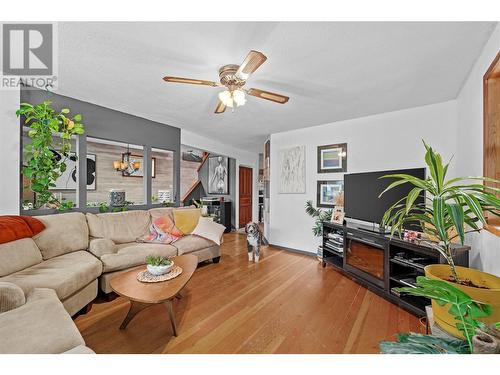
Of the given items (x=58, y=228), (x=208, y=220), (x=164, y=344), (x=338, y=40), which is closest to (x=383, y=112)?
(x=338, y=40)

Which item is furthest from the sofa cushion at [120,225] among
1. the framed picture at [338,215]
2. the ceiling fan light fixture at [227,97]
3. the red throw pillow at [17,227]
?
the framed picture at [338,215]

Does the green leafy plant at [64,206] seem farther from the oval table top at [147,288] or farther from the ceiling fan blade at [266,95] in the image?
the ceiling fan blade at [266,95]

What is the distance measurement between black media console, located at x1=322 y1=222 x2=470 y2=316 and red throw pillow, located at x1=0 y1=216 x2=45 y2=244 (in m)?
3.54

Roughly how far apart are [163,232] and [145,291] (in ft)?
5.02

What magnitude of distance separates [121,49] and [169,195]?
314 cm

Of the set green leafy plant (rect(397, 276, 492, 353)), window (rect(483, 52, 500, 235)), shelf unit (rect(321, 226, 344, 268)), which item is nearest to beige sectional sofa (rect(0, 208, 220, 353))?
green leafy plant (rect(397, 276, 492, 353))

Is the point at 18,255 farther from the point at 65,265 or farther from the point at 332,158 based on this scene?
the point at 332,158

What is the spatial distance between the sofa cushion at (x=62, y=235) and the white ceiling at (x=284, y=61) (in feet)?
5.15

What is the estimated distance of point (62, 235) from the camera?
2.31 metres

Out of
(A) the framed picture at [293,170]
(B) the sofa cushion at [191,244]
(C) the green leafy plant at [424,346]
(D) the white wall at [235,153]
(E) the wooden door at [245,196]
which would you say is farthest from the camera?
(E) the wooden door at [245,196]

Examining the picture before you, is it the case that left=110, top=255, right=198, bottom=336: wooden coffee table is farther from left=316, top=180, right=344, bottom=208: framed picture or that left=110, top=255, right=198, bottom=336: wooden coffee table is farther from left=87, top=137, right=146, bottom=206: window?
left=87, top=137, right=146, bottom=206: window

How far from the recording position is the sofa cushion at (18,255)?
1771 millimetres

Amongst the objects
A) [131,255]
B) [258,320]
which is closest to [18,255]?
[131,255]
